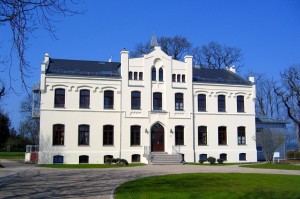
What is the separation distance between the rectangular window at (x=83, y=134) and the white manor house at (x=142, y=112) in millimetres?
92

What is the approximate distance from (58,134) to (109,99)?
573 centimetres

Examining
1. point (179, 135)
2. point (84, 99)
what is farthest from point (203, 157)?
point (84, 99)

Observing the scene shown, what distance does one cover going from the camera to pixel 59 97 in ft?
107

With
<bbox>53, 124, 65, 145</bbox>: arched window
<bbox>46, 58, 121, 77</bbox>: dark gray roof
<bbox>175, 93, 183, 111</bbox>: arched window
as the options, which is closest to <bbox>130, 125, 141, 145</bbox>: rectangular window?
<bbox>175, 93, 183, 111</bbox>: arched window

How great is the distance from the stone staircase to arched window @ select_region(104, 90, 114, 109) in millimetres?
6127

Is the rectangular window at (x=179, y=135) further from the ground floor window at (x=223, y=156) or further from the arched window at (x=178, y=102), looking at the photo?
the ground floor window at (x=223, y=156)

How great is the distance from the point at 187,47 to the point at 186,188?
1605 inches

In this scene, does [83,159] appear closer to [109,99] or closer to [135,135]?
[135,135]

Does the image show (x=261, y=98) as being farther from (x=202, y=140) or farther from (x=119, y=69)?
(x=119, y=69)

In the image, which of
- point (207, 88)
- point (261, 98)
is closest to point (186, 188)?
point (207, 88)

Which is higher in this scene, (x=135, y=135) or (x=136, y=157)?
(x=135, y=135)

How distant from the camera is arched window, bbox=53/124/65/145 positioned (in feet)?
105

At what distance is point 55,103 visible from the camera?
106 feet

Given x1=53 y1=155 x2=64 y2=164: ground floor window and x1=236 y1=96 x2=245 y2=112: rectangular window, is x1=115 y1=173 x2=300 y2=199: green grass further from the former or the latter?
x1=236 y1=96 x2=245 y2=112: rectangular window
